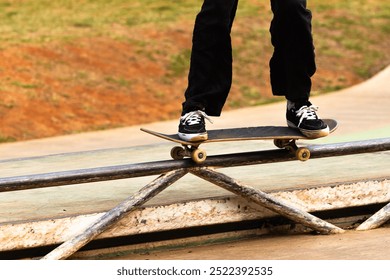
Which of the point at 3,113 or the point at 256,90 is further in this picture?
the point at 256,90

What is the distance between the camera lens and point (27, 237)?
4766 mm

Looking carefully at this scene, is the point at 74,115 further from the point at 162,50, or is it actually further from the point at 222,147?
the point at 222,147

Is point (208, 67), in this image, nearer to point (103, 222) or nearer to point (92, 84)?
point (103, 222)

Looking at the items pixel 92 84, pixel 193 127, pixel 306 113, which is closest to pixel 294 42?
pixel 306 113

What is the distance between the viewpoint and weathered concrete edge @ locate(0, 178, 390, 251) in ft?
15.6

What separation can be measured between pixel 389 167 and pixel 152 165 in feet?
5.99

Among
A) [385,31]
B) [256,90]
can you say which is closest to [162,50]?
[256,90]

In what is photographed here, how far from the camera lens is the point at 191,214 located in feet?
16.9

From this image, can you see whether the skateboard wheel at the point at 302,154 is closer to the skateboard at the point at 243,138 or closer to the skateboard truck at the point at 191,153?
the skateboard at the point at 243,138

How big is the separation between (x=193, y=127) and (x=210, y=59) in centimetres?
37

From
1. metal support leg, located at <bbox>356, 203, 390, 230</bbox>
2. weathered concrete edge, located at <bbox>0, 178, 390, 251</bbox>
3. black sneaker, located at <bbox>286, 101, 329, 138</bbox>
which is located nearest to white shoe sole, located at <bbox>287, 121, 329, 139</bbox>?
black sneaker, located at <bbox>286, 101, 329, 138</bbox>

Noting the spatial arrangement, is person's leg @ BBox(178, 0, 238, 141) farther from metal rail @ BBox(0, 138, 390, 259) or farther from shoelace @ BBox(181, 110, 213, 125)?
metal rail @ BBox(0, 138, 390, 259)

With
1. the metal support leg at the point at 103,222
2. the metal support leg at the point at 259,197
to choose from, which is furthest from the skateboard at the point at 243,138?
the metal support leg at the point at 103,222
